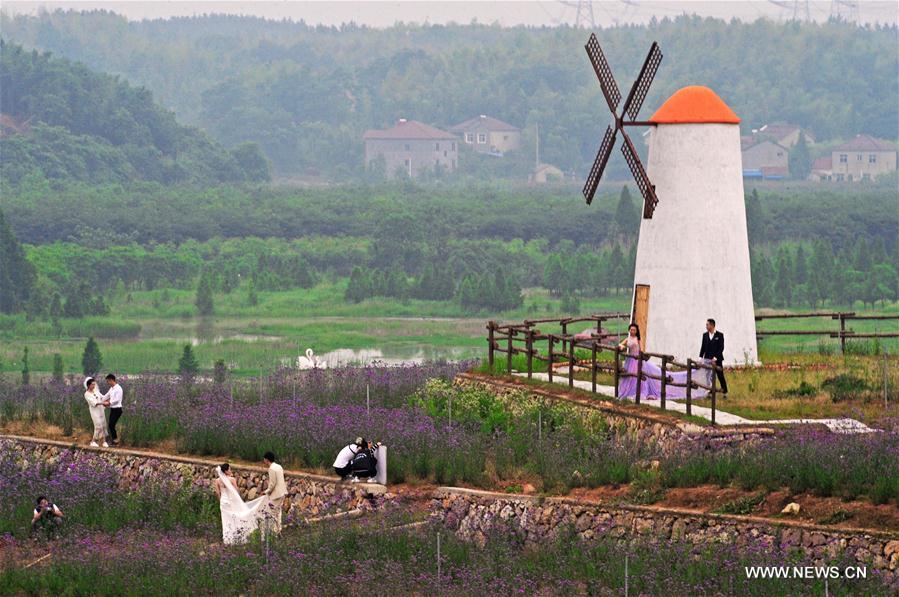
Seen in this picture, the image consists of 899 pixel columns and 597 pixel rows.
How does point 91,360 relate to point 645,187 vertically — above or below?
below

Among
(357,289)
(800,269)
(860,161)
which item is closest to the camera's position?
(357,289)

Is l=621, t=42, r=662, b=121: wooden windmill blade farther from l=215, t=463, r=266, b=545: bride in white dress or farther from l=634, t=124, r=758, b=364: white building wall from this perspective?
l=215, t=463, r=266, b=545: bride in white dress

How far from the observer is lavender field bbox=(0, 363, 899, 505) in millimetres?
23469

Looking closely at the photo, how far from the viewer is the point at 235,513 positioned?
24953 millimetres

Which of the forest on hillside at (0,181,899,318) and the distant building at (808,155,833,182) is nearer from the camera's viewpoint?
the forest on hillside at (0,181,899,318)

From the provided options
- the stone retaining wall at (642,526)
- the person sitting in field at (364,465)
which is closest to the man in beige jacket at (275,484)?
the person sitting in field at (364,465)

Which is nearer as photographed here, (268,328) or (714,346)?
(714,346)

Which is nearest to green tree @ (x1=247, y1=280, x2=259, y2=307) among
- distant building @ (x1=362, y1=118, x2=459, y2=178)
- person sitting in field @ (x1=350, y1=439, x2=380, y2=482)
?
person sitting in field @ (x1=350, y1=439, x2=380, y2=482)

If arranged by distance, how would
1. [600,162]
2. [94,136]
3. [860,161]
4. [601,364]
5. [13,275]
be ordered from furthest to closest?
[860,161] → [94,136] → [13,275] → [600,162] → [601,364]

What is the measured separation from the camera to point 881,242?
331ft

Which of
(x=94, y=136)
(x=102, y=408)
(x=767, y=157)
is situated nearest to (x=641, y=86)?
(x=102, y=408)

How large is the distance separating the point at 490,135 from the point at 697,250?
488ft

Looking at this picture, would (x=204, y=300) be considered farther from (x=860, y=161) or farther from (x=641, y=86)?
(x=860, y=161)

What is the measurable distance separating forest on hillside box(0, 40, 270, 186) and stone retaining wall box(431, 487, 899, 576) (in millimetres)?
101847
